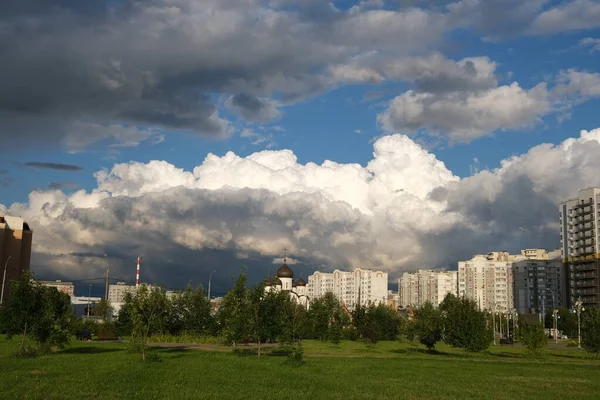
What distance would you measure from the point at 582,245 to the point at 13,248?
134 meters

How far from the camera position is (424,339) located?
213 feet

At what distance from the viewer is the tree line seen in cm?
4191

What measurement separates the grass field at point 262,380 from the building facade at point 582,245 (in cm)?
11677

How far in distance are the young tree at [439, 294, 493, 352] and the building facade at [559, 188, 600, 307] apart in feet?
317

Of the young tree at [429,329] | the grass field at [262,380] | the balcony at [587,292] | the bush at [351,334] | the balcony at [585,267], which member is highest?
the balcony at [585,267]

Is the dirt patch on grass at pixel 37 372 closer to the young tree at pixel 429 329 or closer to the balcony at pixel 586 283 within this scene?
the young tree at pixel 429 329

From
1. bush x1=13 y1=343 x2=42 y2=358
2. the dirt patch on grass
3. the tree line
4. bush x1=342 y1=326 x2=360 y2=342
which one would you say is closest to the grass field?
the dirt patch on grass

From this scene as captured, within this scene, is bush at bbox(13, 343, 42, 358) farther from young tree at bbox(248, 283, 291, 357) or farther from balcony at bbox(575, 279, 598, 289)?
balcony at bbox(575, 279, 598, 289)

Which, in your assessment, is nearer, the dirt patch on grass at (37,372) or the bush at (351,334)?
the dirt patch on grass at (37,372)

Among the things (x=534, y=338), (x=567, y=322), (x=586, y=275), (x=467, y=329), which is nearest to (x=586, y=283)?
(x=586, y=275)

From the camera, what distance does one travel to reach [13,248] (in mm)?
133750

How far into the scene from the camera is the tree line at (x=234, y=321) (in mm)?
41906

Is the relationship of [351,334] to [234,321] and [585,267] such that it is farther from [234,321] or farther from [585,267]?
[585,267]

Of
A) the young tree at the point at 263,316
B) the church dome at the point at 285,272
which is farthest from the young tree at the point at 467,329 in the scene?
the church dome at the point at 285,272
